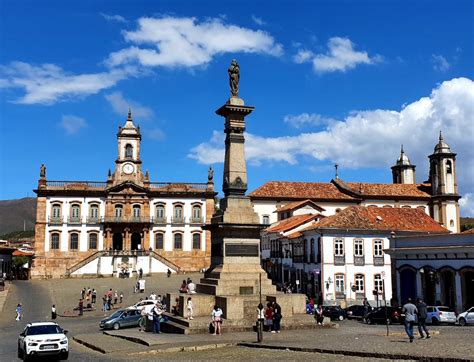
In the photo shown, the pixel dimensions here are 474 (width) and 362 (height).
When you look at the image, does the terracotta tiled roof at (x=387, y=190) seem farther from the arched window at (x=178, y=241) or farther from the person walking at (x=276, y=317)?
the person walking at (x=276, y=317)

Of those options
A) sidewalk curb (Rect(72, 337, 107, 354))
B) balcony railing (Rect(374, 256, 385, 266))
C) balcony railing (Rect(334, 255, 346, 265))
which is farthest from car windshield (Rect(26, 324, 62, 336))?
balcony railing (Rect(374, 256, 385, 266))

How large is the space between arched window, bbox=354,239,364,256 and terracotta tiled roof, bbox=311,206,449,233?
1.06m

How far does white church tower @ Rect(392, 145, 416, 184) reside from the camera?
86875 mm

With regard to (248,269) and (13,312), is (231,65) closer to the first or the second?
(248,269)

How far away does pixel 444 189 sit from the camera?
72000 millimetres

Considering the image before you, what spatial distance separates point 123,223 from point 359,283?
31.6 m

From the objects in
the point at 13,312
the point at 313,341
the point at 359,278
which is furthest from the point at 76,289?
the point at 313,341

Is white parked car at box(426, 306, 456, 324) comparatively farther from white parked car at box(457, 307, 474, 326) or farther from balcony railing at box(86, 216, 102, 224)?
balcony railing at box(86, 216, 102, 224)

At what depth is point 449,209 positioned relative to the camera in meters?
72.0

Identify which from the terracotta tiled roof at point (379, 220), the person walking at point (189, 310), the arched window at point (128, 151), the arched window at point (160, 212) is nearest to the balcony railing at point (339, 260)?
the terracotta tiled roof at point (379, 220)

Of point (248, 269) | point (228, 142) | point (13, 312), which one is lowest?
point (13, 312)

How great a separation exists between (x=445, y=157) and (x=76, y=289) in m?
48.6

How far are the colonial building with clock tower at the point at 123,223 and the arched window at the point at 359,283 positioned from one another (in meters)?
26.2

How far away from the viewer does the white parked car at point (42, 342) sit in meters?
16.1
